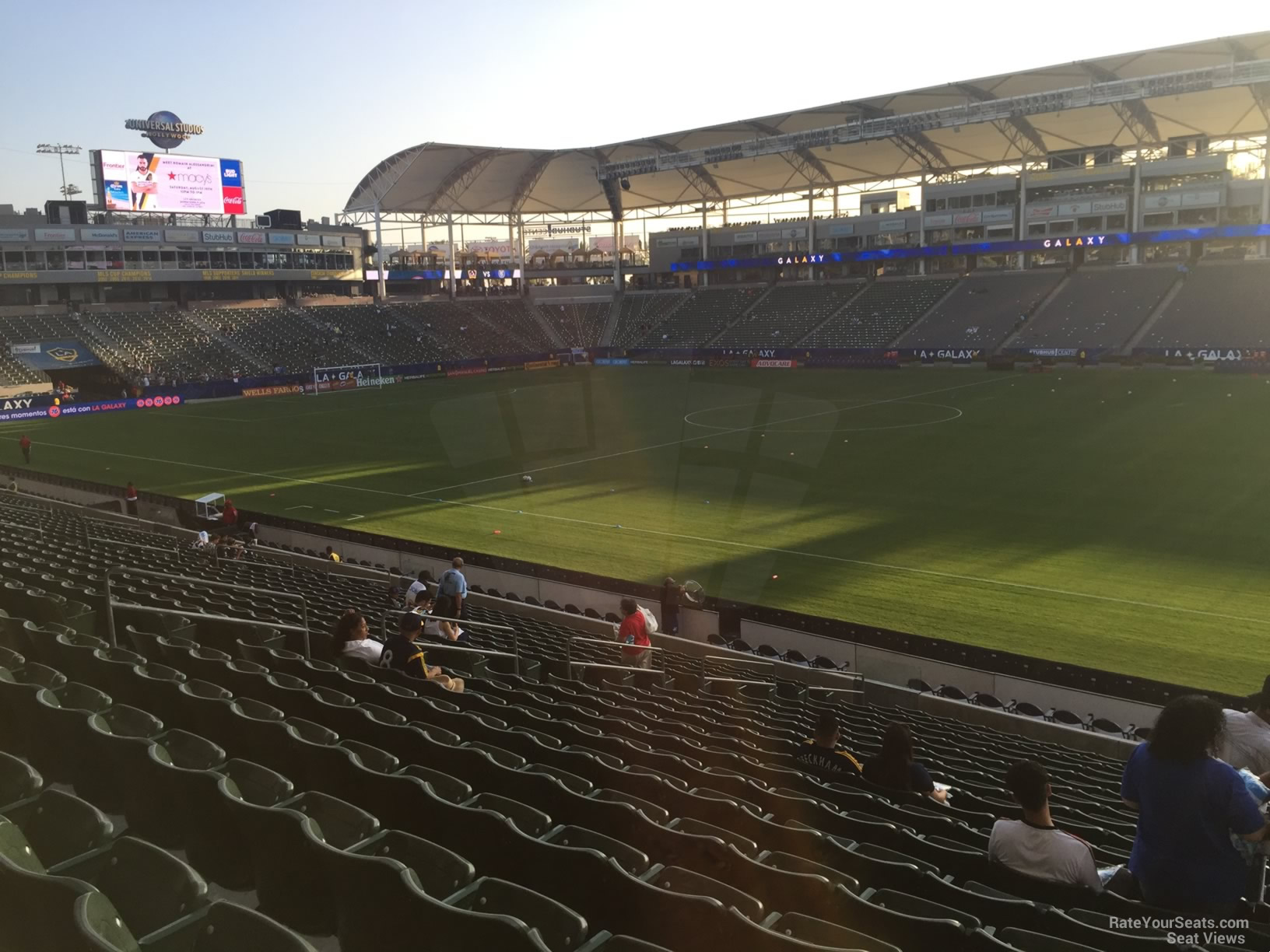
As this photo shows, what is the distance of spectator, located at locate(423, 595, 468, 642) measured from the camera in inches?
467

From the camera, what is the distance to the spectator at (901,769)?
283 inches

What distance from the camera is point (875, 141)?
78938 millimetres

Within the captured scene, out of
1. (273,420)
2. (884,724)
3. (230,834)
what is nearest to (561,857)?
(230,834)

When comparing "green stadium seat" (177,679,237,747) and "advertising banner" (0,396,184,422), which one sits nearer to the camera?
"green stadium seat" (177,679,237,747)

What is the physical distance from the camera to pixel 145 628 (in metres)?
10.2

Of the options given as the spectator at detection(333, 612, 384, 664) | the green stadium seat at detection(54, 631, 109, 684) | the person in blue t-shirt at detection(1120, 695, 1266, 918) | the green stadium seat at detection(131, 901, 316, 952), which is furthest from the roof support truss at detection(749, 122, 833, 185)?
the green stadium seat at detection(131, 901, 316, 952)

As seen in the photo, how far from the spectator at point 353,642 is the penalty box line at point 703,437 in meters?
25.3

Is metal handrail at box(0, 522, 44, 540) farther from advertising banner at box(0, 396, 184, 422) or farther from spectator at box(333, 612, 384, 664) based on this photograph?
advertising banner at box(0, 396, 184, 422)

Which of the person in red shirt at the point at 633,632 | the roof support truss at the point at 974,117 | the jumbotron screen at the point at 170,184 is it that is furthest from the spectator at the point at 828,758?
the jumbotron screen at the point at 170,184

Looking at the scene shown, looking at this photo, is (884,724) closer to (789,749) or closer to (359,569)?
(789,749)

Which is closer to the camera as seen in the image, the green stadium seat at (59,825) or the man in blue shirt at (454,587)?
the green stadium seat at (59,825)

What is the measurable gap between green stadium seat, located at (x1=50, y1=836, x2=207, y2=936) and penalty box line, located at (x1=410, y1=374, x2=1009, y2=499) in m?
31.3

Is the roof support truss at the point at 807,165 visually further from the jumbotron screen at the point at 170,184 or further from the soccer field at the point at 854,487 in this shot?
the jumbotron screen at the point at 170,184

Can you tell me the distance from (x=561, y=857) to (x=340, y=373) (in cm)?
7467
